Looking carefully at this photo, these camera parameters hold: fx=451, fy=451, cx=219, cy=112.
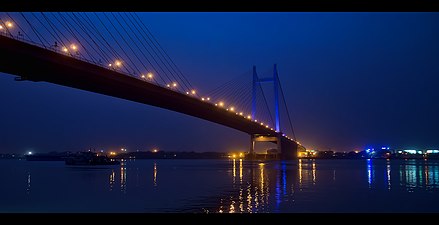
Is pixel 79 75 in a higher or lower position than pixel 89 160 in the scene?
higher

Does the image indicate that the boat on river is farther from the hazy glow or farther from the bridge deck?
the hazy glow

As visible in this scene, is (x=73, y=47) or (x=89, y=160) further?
(x=89, y=160)

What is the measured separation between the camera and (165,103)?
4884 cm

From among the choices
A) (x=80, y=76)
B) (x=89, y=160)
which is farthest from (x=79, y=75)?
(x=89, y=160)

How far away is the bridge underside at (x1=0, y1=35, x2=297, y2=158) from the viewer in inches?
1114

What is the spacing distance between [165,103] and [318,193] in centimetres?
2995

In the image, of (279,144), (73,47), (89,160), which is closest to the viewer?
(73,47)

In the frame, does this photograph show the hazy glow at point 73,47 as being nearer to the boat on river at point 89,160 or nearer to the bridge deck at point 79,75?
the bridge deck at point 79,75

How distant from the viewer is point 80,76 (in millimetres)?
34281

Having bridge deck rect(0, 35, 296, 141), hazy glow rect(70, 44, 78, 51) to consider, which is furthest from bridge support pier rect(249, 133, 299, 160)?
hazy glow rect(70, 44, 78, 51)

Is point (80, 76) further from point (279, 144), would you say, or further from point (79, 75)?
point (279, 144)

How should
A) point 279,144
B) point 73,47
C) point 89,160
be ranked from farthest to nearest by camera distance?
point 279,144
point 89,160
point 73,47

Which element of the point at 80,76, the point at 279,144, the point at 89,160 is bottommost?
the point at 89,160
